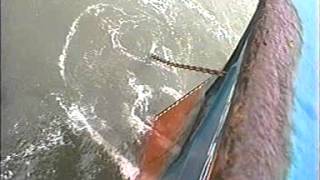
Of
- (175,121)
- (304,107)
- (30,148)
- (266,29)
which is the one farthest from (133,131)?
(304,107)

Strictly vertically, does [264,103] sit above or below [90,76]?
above

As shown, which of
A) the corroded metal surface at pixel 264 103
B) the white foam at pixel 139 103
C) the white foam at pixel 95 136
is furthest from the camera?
the white foam at pixel 139 103

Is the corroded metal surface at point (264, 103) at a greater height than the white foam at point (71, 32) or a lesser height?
greater

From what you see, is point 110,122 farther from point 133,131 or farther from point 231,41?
point 231,41

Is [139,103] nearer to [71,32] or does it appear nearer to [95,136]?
[95,136]

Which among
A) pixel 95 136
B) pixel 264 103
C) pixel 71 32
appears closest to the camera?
pixel 264 103

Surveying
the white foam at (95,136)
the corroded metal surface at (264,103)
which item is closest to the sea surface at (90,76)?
the white foam at (95,136)

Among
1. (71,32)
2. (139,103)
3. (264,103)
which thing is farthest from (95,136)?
(264,103)

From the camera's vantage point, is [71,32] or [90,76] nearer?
[90,76]

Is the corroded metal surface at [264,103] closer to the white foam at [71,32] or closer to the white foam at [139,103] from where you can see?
the white foam at [139,103]

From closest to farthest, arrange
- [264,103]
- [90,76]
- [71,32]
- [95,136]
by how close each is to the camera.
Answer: [264,103]
[95,136]
[90,76]
[71,32]

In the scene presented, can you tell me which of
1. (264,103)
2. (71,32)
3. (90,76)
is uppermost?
(264,103)
